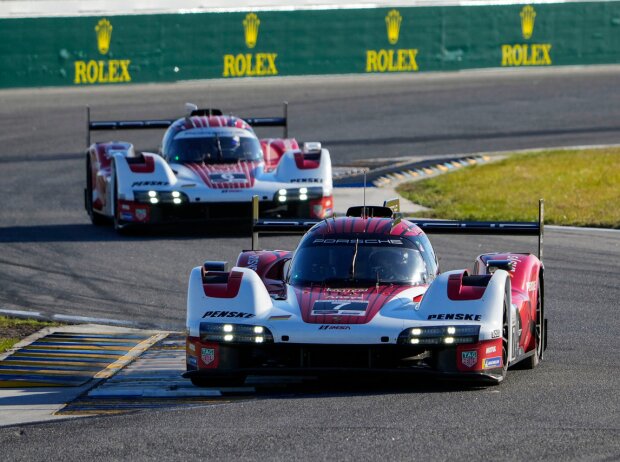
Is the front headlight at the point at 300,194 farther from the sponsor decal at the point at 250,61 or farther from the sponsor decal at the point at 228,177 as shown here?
the sponsor decal at the point at 250,61

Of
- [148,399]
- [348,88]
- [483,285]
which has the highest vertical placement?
[348,88]

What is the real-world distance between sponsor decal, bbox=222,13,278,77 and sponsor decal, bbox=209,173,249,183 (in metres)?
19.3

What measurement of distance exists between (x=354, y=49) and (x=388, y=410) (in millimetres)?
31480

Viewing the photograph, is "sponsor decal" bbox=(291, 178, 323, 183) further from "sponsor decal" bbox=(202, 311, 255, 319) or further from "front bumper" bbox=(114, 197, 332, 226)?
"sponsor decal" bbox=(202, 311, 255, 319)

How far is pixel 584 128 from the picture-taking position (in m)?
33.4

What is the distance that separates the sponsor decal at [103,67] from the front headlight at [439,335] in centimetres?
2881

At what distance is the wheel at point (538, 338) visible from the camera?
12.0m

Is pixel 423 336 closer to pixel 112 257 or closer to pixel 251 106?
pixel 112 257

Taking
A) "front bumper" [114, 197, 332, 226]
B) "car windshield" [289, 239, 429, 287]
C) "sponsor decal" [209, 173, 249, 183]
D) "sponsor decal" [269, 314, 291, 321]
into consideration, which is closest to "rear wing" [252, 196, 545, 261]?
"car windshield" [289, 239, 429, 287]

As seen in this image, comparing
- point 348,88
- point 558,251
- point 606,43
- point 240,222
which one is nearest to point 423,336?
point 558,251

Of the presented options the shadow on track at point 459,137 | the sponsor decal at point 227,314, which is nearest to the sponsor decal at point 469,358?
the sponsor decal at point 227,314

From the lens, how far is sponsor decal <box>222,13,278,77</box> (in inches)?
1551

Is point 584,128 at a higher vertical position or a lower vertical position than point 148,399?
higher

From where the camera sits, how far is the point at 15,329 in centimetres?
1427
